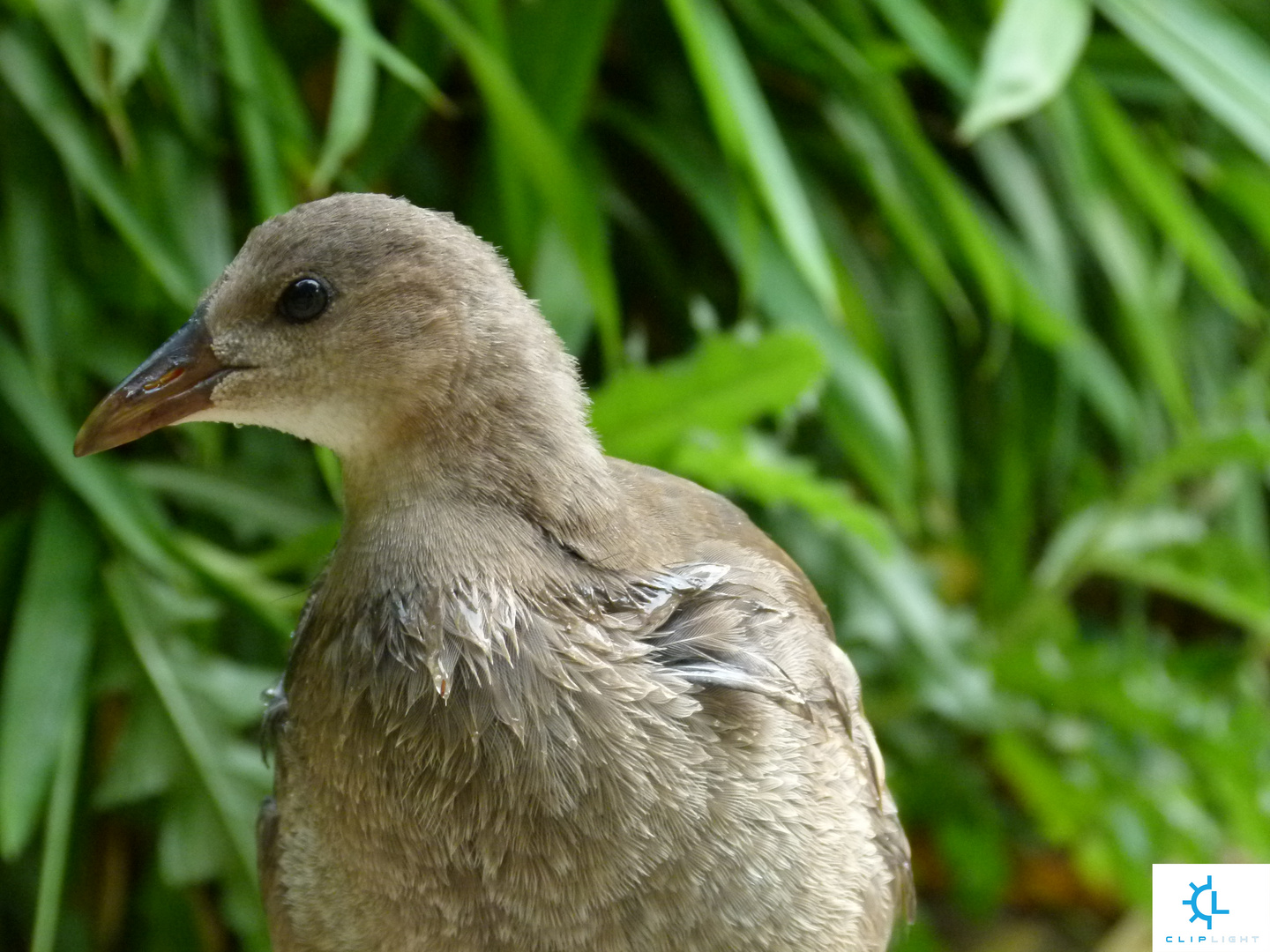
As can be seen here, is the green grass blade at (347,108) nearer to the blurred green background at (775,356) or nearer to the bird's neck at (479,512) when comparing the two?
the blurred green background at (775,356)

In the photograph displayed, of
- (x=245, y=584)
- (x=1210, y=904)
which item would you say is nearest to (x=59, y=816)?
(x=245, y=584)

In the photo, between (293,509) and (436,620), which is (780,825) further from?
(293,509)

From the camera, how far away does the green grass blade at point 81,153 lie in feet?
3.71

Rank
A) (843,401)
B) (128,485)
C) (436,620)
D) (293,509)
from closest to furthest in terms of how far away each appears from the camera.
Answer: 1. (436,620)
2. (128,485)
3. (293,509)
4. (843,401)

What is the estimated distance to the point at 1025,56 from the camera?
1244 millimetres

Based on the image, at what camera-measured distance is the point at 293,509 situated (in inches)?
51.3

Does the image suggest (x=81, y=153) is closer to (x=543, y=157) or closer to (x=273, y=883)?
(x=543, y=157)

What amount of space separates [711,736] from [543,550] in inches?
5.1

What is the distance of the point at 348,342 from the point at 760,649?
0.27 metres

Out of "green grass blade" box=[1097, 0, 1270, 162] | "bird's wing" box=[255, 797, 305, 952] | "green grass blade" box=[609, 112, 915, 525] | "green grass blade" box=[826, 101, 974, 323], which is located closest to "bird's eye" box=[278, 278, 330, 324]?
"bird's wing" box=[255, 797, 305, 952]

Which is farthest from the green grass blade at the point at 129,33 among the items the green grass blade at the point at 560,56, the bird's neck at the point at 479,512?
the bird's neck at the point at 479,512

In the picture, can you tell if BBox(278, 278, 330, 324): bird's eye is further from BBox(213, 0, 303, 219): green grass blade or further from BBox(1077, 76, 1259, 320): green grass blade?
BBox(1077, 76, 1259, 320): green grass blade

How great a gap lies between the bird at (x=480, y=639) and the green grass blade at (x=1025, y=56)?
2.22ft

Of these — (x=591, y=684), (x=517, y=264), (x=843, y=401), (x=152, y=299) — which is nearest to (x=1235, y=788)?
(x=843, y=401)
